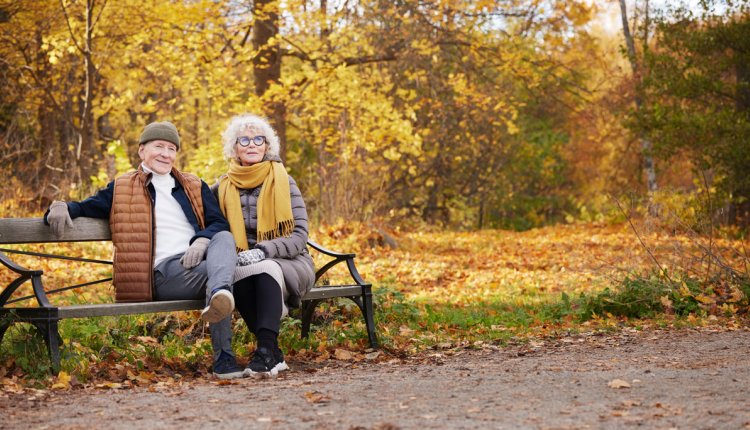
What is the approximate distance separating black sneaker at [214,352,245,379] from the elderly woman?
0.05 metres

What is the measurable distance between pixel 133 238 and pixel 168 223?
0.24 m

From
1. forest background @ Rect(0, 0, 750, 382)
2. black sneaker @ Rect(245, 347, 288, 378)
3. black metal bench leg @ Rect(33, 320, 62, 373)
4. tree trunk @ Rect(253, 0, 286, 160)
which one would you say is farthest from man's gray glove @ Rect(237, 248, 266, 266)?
tree trunk @ Rect(253, 0, 286, 160)

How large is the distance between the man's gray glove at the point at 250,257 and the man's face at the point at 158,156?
688 mm

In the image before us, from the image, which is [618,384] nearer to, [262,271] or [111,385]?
[262,271]

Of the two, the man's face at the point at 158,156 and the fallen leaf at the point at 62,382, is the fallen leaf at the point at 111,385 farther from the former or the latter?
the man's face at the point at 158,156

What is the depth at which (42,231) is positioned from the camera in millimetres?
4945

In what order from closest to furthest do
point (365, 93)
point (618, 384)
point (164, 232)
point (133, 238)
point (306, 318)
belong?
point (618, 384), point (133, 238), point (164, 232), point (306, 318), point (365, 93)

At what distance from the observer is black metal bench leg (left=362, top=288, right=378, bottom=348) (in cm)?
596

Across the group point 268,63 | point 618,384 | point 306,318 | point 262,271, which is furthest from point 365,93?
point 618,384

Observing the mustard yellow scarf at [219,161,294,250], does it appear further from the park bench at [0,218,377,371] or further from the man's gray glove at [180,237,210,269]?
the park bench at [0,218,377,371]

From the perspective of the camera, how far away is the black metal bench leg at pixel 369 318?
5.96m

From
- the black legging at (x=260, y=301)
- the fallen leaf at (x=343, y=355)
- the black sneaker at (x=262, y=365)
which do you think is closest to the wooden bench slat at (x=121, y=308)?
the black legging at (x=260, y=301)

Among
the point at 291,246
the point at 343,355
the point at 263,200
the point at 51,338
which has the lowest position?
the point at 343,355

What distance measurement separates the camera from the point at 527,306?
8.59 meters
